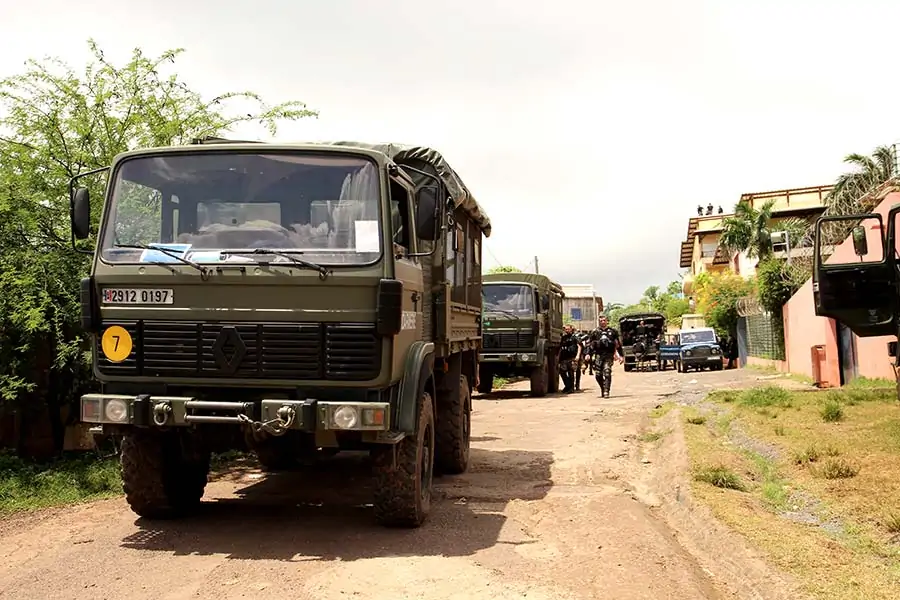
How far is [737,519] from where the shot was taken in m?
6.27

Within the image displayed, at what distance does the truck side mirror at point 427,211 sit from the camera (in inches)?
236

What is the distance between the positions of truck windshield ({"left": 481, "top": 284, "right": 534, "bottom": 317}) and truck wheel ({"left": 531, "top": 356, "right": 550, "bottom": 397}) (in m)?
1.52

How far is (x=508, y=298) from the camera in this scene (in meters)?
20.3

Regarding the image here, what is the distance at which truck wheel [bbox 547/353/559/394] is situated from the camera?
2253 centimetres

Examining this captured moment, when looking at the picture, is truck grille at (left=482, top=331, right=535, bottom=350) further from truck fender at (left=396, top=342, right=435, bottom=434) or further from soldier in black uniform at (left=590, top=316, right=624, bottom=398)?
truck fender at (left=396, top=342, right=435, bottom=434)

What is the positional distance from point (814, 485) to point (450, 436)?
11.3 ft

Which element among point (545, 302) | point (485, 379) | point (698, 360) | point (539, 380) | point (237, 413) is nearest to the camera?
point (237, 413)

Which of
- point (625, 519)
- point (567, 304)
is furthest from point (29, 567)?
point (567, 304)

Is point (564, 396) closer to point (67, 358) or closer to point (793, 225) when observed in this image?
point (67, 358)

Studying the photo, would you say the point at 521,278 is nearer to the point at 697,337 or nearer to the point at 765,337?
the point at 765,337

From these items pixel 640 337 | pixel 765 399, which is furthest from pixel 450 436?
pixel 640 337

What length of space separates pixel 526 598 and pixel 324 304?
226cm

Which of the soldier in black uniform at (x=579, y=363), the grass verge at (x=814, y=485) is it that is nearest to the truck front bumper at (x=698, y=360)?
the soldier in black uniform at (x=579, y=363)

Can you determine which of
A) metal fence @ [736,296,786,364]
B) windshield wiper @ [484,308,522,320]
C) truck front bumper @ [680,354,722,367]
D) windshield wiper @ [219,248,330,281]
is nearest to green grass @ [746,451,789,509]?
windshield wiper @ [219,248,330,281]
